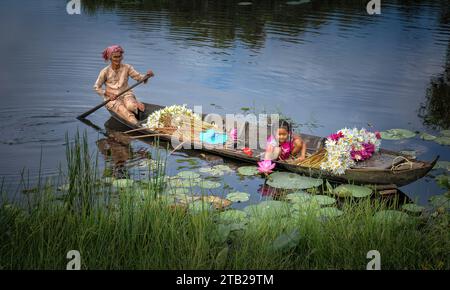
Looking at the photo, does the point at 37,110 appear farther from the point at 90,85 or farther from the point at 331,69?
the point at 331,69

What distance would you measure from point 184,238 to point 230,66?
29.2ft

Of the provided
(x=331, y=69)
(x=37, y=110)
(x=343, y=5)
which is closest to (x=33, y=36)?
(x=37, y=110)

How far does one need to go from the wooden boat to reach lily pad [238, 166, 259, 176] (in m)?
0.14

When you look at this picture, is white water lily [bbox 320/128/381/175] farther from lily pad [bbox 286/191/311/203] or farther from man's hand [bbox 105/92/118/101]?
man's hand [bbox 105/92/118/101]

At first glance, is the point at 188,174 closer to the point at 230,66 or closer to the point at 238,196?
the point at 238,196

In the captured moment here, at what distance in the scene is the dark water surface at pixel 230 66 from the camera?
875 cm

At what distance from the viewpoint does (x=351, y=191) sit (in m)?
6.61

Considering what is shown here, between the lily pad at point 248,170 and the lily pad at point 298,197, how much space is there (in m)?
0.97

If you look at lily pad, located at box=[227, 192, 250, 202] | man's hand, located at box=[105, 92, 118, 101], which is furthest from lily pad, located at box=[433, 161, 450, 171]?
man's hand, located at box=[105, 92, 118, 101]

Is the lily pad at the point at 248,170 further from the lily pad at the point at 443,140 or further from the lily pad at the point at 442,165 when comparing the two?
the lily pad at the point at 443,140

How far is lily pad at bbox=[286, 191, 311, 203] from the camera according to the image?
241 inches

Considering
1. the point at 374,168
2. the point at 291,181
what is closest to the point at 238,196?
the point at 291,181
